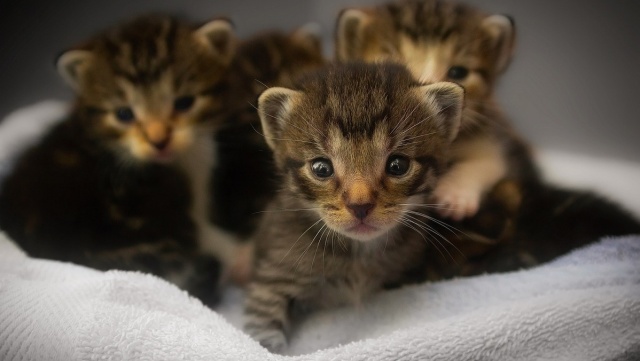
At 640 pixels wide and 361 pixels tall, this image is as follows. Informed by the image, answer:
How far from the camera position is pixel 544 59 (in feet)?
4.70

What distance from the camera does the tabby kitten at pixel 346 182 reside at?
3.88ft

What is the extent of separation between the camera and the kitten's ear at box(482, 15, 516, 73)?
154cm

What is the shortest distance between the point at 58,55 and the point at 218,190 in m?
0.58

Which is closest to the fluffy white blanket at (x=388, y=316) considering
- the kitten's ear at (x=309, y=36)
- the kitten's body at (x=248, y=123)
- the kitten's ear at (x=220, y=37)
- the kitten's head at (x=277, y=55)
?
the kitten's body at (x=248, y=123)

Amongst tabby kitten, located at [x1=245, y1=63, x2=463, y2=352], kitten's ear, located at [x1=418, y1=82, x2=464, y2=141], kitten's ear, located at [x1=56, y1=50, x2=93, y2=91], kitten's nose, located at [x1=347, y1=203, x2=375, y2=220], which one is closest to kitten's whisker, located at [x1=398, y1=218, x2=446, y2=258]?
tabby kitten, located at [x1=245, y1=63, x2=463, y2=352]

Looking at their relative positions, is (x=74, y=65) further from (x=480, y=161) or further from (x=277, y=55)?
(x=480, y=161)

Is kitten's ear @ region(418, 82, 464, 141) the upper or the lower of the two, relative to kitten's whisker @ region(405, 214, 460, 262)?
upper

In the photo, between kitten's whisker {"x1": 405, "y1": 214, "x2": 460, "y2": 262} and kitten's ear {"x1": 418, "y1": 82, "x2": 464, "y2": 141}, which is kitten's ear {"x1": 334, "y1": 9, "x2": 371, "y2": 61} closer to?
kitten's ear {"x1": 418, "y1": 82, "x2": 464, "y2": 141}

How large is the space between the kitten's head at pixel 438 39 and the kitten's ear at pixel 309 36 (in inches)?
6.9

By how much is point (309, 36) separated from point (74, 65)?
2.29 feet

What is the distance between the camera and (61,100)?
5.31 feet

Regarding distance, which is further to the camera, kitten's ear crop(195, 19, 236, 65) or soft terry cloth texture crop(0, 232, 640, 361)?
kitten's ear crop(195, 19, 236, 65)

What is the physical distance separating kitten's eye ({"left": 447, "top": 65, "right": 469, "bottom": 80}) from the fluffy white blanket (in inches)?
12.0

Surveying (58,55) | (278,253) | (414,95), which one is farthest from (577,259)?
(58,55)
